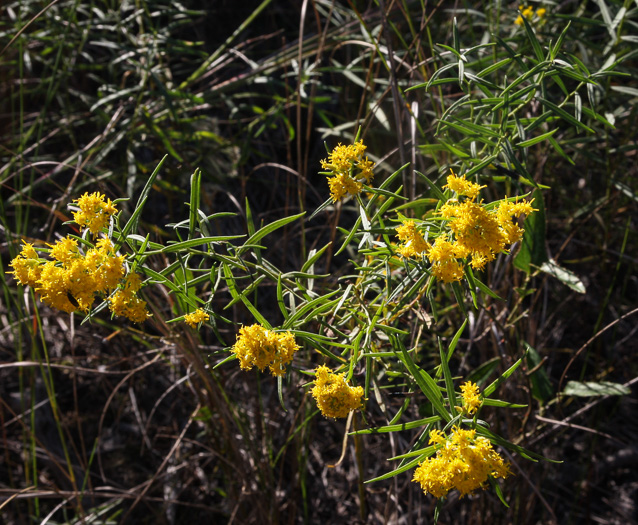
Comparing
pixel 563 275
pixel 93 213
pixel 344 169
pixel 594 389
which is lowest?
pixel 594 389

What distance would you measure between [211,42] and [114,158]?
35.7 inches

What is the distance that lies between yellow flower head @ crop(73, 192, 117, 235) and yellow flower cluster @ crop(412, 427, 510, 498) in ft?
2.75

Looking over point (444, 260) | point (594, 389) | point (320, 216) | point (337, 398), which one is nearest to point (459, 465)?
point (337, 398)

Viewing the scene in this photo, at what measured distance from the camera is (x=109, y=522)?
7.73 feet

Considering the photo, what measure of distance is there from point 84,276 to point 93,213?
17 centimetres

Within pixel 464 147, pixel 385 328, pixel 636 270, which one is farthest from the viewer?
pixel 636 270

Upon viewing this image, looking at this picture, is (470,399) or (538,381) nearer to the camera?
(470,399)

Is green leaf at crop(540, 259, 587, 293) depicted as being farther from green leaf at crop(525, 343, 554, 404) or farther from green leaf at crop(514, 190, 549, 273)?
green leaf at crop(525, 343, 554, 404)

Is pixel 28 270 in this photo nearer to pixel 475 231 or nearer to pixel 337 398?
pixel 337 398

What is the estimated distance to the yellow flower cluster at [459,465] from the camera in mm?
1126

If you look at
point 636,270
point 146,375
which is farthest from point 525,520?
point 146,375

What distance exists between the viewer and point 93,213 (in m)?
1.32

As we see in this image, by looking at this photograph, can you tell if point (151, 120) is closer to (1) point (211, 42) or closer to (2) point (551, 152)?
(1) point (211, 42)

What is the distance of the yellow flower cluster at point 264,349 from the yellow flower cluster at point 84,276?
257 mm
